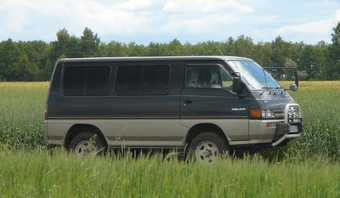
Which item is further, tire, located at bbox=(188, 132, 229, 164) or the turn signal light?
tire, located at bbox=(188, 132, 229, 164)

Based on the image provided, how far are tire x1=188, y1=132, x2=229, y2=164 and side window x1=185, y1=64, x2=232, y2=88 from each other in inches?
35.0

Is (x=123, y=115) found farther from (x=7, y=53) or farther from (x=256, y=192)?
(x=7, y=53)

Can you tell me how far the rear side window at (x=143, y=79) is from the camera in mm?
14391

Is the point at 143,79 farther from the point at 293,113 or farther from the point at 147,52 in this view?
the point at 147,52

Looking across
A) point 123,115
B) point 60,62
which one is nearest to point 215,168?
point 123,115

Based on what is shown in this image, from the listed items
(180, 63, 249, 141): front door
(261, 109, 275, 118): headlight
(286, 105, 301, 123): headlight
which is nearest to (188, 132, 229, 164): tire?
(180, 63, 249, 141): front door

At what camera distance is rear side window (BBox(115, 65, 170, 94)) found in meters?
14.4

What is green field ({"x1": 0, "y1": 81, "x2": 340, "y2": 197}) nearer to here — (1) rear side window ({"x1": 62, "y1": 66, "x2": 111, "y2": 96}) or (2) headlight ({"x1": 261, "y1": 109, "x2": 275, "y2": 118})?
(2) headlight ({"x1": 261, "y1": 109, "x2": 275, "y2": 118})

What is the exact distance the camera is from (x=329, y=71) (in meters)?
98.8

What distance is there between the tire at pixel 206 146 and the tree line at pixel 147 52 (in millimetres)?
62054

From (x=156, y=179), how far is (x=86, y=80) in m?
7.28

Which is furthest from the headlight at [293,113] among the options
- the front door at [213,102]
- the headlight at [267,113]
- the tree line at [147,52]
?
the tree line at [147,52]

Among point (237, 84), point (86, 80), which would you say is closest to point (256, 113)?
point (237, 84)

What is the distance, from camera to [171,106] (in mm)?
14203
